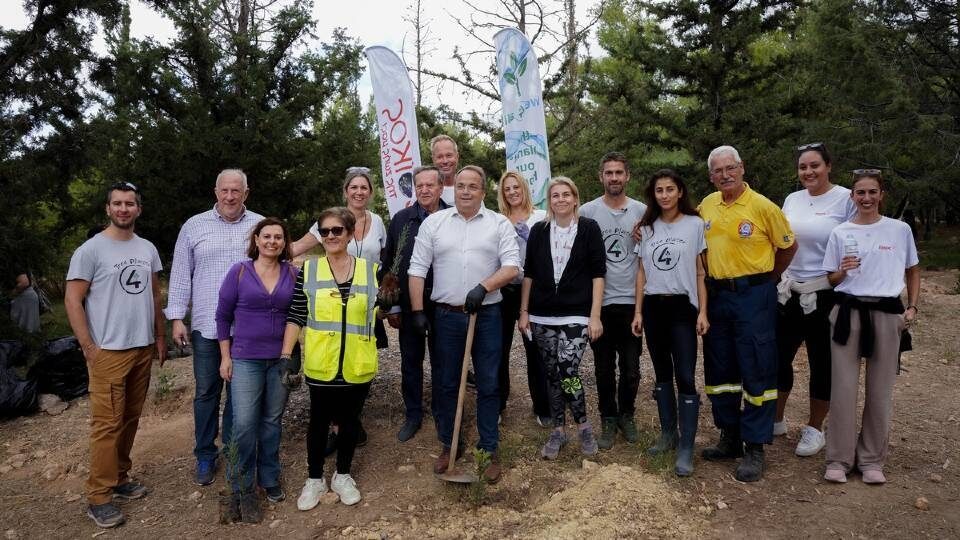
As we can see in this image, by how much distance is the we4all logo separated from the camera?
7.48m

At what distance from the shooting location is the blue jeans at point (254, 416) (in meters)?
3.56

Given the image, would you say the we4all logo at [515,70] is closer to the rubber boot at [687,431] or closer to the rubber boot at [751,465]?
the rubber boot at [687,431]

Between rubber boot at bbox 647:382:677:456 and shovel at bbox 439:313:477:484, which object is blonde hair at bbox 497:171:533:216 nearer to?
shovel at bbox 439:313:477:484

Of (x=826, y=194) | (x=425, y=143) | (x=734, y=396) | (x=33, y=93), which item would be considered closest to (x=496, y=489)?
(x=734, y=396)

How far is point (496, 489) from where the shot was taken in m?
3.85

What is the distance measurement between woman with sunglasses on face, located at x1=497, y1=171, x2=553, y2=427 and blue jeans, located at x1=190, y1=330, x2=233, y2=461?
2085 mm

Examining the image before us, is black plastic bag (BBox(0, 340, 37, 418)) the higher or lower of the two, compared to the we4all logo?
lower

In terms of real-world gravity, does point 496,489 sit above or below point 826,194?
below

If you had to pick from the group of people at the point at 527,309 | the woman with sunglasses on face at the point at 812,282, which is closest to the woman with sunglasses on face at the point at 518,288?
the group of people at the point at 527,309

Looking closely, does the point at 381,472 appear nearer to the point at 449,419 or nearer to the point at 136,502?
the point at 449,419

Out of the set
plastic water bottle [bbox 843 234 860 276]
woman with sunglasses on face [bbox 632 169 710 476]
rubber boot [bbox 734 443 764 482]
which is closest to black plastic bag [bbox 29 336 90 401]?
woman with sunglasses on face [bbox 632 169 710 476]

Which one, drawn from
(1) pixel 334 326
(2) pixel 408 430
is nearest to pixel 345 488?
(2) pixel 408 430

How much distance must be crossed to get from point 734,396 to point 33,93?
881cm

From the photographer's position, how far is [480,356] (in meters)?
3.95
